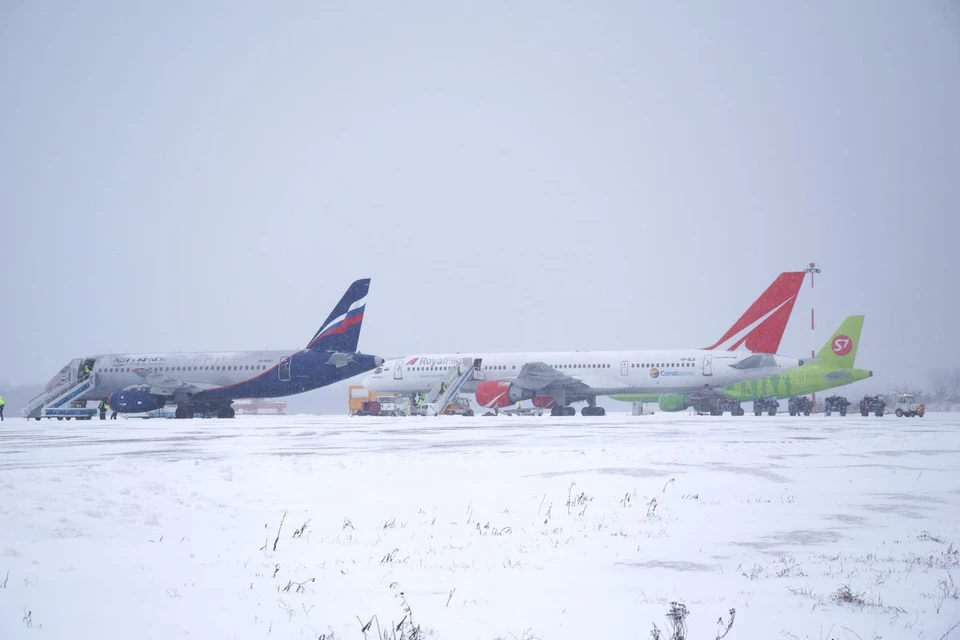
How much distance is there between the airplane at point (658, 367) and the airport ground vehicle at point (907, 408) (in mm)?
5653

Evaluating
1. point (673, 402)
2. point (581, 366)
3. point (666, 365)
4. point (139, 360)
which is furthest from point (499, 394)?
point (139, 360)

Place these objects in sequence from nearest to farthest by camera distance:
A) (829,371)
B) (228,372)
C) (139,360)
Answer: (228,372) < (829,371) < (139,360)

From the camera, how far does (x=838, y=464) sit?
588 inches

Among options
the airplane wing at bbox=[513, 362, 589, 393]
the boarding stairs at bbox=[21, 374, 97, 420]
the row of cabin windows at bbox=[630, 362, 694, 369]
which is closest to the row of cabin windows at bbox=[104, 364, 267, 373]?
the boarding stairs at bbox=[21, 374, 97, 420]

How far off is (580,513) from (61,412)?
136 feet

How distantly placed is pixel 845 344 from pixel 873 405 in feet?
12.8

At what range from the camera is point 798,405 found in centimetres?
4925

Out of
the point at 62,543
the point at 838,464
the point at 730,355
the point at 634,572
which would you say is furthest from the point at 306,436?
the point at 730,355

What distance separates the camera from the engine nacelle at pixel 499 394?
4484 cm

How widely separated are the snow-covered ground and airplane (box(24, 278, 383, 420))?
90.6ft

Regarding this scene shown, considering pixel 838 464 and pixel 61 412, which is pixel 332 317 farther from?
pixel 838 464

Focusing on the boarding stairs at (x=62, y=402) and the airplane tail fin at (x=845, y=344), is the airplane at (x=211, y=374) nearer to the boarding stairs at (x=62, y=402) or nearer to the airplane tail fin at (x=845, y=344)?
the boarding stairs at (x=62, y=402)

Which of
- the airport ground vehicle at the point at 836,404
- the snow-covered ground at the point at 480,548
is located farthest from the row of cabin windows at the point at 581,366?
the snow-covered ground at the point at 480,548

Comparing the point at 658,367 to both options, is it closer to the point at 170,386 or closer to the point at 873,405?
the point at 873,405
